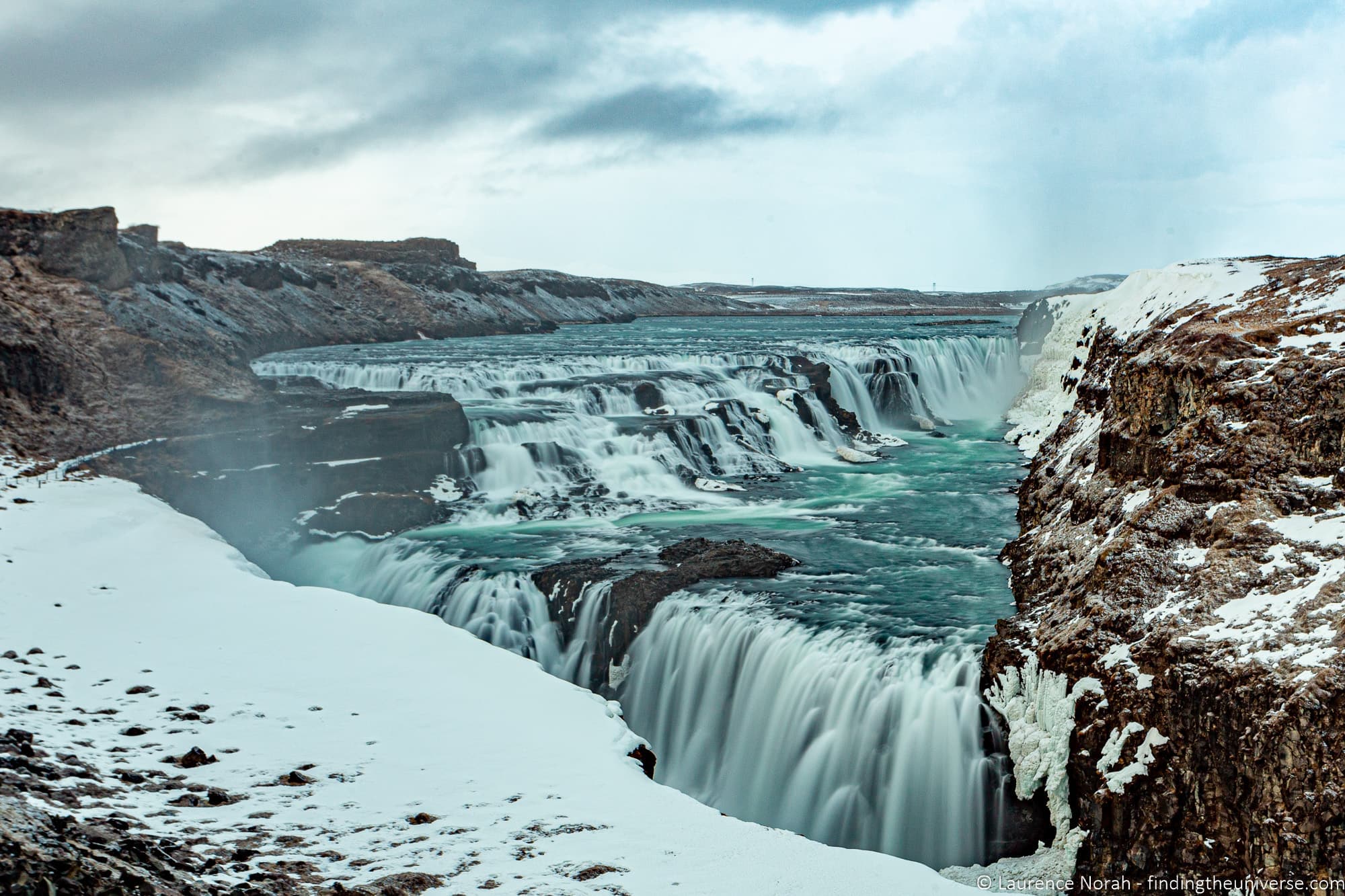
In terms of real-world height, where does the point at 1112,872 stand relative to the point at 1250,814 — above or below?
below

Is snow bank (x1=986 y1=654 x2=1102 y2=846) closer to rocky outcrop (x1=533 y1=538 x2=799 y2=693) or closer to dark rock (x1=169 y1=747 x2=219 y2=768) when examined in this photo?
rocky outcrop (x1=533 y1=538 x2=799 y2=693)

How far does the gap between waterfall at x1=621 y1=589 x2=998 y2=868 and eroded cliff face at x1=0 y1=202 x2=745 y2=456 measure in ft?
40.5

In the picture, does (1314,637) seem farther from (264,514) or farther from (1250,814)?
(264,514)

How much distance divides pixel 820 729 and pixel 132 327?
21.3 meters

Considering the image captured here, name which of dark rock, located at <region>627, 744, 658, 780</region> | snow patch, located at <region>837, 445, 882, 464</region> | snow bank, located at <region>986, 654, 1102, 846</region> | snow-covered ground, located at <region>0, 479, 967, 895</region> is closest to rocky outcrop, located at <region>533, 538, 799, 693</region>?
snow-covered ground, located at <region>0, 479, 967, 895</region>

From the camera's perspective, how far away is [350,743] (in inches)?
290

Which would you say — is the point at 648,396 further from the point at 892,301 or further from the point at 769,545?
the point at 892,301

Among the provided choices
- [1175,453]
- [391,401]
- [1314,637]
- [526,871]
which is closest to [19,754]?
[526,871]

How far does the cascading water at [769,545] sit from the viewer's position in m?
9.88

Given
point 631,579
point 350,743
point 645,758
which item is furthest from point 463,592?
point 350,743

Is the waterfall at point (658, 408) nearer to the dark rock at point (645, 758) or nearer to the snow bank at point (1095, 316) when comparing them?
the snow bank at point (1095, 316)

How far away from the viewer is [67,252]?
25312 millimetres

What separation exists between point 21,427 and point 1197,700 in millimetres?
18547

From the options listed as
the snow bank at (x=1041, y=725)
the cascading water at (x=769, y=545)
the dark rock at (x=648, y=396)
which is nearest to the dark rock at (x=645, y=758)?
the cascading water at (x=769, y=545)
